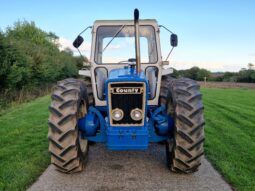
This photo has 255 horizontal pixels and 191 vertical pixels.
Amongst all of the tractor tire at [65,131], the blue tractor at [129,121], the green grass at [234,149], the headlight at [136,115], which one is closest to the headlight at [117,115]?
the blue tractor at [129,121]

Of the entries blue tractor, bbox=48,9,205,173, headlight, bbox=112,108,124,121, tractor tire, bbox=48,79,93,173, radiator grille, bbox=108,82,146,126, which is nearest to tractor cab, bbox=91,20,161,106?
blue tractor, bbox=48,9,205,173

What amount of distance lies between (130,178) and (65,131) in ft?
3.97

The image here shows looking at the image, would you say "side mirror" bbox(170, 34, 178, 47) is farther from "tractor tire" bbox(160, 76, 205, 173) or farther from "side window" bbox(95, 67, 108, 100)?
"side window" bbox(95, 67, 108, 100)

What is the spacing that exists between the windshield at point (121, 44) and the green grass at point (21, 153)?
7.06 ft

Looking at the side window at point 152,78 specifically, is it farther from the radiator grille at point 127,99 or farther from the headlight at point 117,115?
the headlight at point 117,115

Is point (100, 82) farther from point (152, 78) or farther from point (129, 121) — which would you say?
point (129, 121)

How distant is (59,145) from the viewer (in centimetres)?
490

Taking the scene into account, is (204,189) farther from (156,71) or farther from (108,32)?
(108,32)

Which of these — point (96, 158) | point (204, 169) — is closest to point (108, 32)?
point (96, 158)

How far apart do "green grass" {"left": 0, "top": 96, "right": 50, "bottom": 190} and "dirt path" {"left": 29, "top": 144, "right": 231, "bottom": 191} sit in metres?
0.22

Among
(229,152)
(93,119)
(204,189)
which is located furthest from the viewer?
(229,152)

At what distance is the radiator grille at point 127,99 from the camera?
16.6 feet

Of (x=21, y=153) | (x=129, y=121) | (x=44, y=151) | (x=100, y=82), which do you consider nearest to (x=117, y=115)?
(x=129, y=121)

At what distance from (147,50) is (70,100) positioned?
7.57ft
